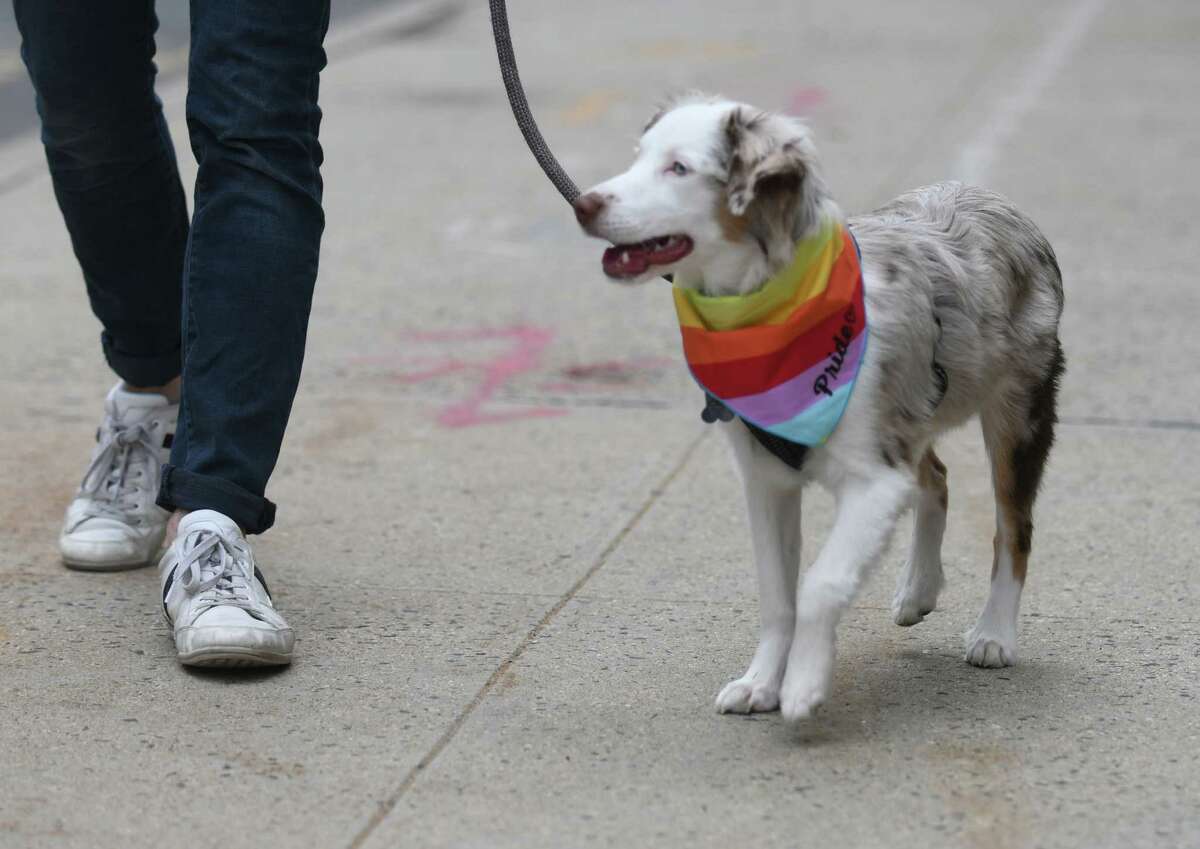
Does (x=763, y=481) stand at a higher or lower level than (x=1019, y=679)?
higher

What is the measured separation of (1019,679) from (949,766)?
1.63 ft

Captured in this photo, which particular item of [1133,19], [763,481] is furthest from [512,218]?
[1133,19]

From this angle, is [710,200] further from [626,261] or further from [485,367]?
[485,367]

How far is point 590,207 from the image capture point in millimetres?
3049

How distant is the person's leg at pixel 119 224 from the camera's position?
3.86m

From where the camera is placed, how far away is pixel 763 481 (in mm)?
3303

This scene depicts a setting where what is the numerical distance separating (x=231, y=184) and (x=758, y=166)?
121 centimetres

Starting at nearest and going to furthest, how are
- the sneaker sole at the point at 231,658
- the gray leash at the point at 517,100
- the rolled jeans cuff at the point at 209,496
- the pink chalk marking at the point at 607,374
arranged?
the sneaker sole at the point at 231,658, the rolled jeans cuff at the point at 209,496, the gray leash at the point at 517,100, the pink chalk marking at the point at 607,374

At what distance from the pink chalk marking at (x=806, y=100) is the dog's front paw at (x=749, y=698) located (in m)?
7.62

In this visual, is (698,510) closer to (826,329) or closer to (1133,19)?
(826,329)

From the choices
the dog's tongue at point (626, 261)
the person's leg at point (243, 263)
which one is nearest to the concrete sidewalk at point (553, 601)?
the person's leg at point (243, 263)

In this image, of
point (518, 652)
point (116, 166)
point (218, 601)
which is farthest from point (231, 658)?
point (116, 166)

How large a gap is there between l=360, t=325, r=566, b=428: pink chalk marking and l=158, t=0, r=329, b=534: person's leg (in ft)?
5.55

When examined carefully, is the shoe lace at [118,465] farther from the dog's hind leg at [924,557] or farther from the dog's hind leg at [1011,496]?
the dog's hind leg at [1011,496]
